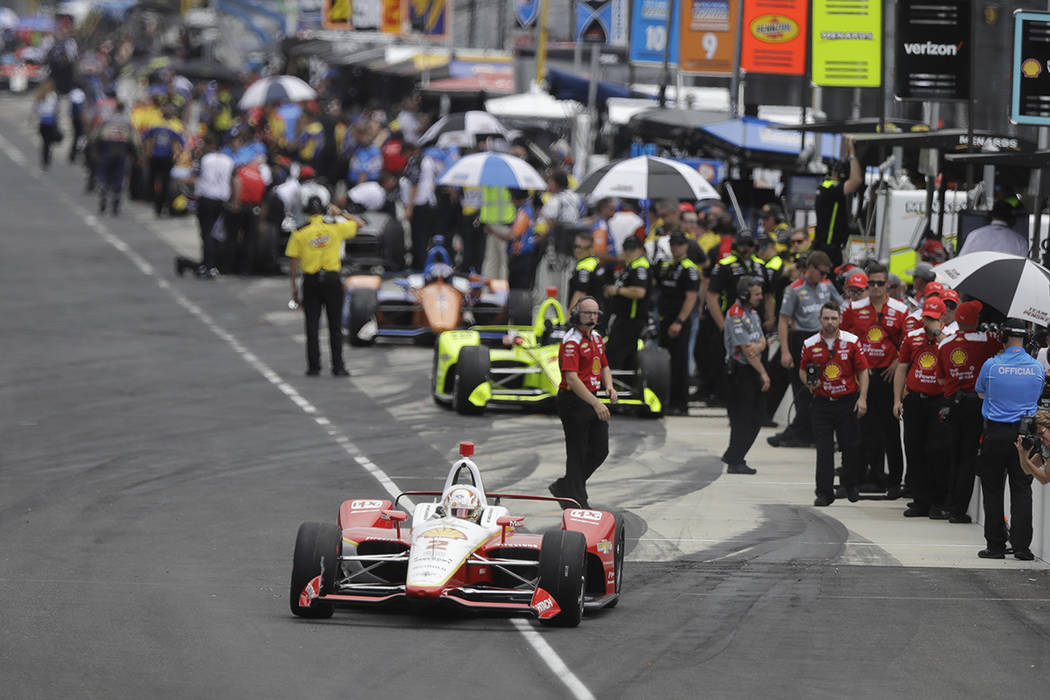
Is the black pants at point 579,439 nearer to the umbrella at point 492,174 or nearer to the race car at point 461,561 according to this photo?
the race car at point 461,561

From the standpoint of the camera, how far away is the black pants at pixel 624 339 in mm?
19188

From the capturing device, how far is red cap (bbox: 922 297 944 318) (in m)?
14.5

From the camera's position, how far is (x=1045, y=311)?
13711mm

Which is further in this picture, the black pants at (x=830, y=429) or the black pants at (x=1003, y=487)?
the black pants at (x=830, y=429)

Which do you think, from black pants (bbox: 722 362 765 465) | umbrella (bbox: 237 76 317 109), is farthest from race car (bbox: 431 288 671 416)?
umbrella (bbox: 237 76 317 109)

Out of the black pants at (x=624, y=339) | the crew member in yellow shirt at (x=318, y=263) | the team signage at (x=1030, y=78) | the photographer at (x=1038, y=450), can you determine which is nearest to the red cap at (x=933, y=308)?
the photographer at (x=1038, y=450)

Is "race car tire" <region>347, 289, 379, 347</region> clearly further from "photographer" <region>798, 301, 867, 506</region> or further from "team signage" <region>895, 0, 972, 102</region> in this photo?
"photographer" <region>798, 301, 867, 506</region>

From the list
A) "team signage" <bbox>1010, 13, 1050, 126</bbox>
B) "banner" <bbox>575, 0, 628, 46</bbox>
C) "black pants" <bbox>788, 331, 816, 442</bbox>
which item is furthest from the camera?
"banner" <bbox>575, 0, 628, 46</bbox>

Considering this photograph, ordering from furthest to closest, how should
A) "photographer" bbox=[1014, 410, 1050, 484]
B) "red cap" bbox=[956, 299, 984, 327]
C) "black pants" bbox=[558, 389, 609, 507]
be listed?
"black pants" bbox=[558, 389, 609, 507] < "red cap" bbox=[956, 299, 984, 327] < "photographer" bbox=[1014, 410, 1050, 484]

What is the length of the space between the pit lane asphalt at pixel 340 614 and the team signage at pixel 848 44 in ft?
15.6

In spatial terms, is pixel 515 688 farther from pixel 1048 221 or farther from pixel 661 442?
pixel 1048 221

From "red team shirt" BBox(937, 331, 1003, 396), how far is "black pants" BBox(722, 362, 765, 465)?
255 centimetres

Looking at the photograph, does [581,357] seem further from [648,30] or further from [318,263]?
[648,30]

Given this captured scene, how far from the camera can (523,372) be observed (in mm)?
19297
